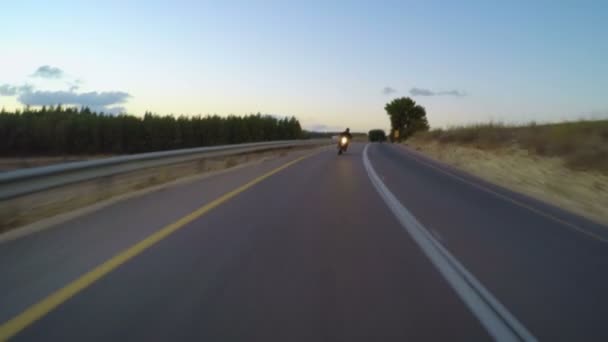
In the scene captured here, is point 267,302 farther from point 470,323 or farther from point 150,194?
point 150,194

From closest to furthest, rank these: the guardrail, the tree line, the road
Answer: the road
the guardrail
the tree line

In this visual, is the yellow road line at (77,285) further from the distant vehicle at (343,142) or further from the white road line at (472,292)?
the distant vehicle at (343,142)

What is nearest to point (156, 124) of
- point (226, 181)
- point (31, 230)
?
point (226, 181)

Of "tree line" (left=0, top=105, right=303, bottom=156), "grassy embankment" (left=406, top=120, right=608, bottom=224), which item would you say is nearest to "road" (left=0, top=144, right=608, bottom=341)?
"grassy embankment" (left=406, top=120, right=608, bottom=224)

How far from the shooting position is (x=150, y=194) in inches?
539

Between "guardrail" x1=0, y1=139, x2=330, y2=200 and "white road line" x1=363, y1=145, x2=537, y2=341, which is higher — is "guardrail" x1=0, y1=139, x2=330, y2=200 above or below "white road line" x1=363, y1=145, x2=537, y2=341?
above

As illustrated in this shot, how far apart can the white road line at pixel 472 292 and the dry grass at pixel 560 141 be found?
1557cm

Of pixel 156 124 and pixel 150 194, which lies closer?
pixel 150 194

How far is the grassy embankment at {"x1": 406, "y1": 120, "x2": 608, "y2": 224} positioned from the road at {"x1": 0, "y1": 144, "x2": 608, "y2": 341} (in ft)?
16.8

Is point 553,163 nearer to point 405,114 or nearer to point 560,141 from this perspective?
point 560,141

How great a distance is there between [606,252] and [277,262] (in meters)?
4.99

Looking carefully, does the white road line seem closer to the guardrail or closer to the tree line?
the guardrail

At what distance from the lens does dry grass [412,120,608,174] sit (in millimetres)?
23125

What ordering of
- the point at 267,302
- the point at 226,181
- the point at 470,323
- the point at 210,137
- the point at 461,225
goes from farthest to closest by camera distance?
1. the point at 210,137
2. the point at 226,181
3. the point at 461,225
4. the point at 267,302
5. the point at 470,323
